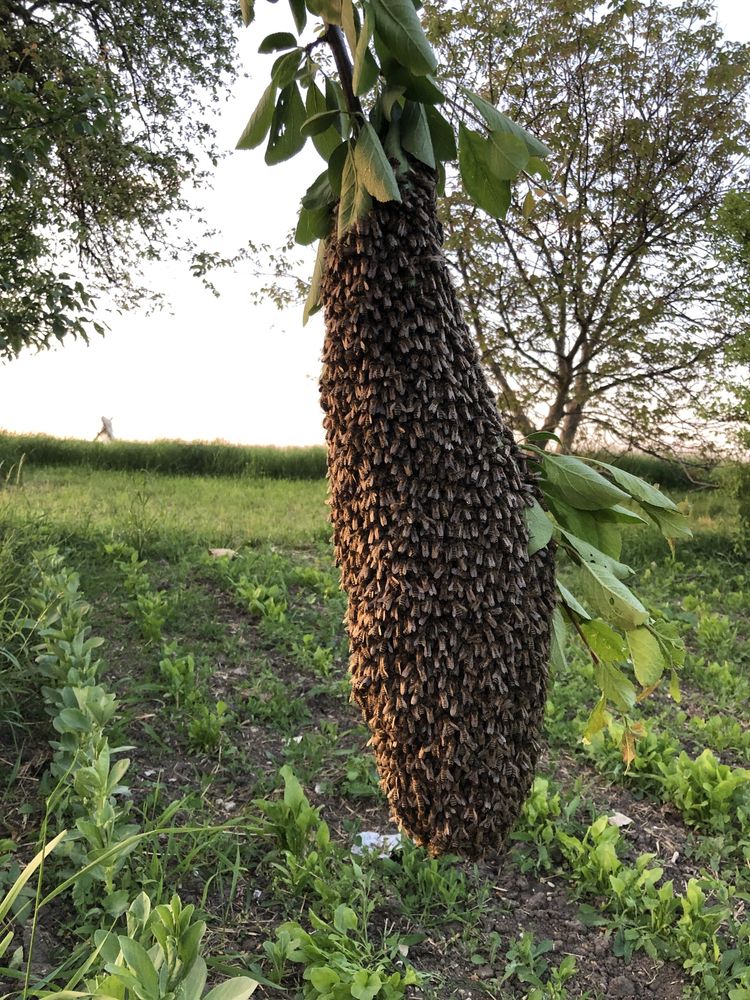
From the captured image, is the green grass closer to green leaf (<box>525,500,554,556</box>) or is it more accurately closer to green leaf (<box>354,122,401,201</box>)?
green leaf (<box>525,500,554,556</box>)

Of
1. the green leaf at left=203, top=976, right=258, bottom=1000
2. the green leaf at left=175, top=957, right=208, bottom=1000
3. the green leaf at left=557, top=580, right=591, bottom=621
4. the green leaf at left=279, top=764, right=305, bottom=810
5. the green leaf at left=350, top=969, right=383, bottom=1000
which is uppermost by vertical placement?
the green leaf at left=557, top=580, right=591, bottom=621

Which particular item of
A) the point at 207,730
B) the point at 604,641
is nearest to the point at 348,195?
the point at 604,641

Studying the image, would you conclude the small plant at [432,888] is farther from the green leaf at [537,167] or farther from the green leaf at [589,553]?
the green leaf at [537,167]

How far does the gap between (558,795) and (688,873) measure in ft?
1.57

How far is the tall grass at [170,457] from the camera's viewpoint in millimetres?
9156

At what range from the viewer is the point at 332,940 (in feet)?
6.35

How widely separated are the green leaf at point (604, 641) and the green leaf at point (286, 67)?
1.41 m

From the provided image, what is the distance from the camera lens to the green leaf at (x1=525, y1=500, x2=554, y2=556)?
1.71 metres

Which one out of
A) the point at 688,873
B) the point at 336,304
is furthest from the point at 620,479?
the point at 688,873

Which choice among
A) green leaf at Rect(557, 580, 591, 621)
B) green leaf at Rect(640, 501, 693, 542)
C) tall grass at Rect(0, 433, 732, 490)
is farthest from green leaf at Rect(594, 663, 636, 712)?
tall grass at Rect(0, 433, 732, 490)

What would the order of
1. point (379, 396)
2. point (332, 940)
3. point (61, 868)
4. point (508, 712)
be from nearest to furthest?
1. point (379, 396)
2. point (508, 712)
3. point (332, 940)
4. point (61, 868)

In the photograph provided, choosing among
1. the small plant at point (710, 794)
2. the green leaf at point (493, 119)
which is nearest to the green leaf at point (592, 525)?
the green leaf at point (493, 119)

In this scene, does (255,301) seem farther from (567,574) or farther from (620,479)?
(620,479)

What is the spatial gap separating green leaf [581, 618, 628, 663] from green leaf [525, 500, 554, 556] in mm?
333
